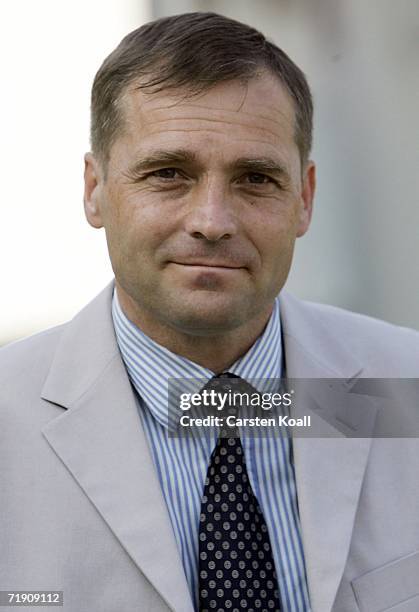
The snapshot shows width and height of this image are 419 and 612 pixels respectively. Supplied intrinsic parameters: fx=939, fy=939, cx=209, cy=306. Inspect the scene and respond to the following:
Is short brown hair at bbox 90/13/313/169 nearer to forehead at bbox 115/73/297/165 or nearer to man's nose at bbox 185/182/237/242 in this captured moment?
forehead at bbox 115/73/297/165

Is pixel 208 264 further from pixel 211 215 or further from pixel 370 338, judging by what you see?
Answer: pixel 370 338

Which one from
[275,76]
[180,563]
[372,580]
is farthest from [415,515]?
[275,76]

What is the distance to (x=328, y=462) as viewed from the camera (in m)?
2.07

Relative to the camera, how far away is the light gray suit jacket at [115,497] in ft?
5.99

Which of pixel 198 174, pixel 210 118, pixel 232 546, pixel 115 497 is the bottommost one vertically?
pixel 232 546

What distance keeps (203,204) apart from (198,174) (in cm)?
7

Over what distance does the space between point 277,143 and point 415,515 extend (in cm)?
86

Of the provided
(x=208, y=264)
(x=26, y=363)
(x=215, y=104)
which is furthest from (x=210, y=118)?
(x=26, y=363)

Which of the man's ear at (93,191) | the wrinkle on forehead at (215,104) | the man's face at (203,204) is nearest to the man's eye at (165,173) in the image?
the man's face at (203,204)

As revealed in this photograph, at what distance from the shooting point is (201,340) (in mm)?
2107

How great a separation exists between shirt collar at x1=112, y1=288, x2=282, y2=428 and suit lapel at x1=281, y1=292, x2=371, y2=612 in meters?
0.07

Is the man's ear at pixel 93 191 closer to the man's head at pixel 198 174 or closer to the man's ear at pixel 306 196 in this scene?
the man's head at pixel 198 174

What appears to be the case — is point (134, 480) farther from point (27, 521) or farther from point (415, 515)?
point (415, 515)

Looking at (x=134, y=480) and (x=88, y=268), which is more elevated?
(x=88, y=268)
